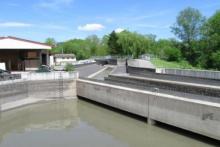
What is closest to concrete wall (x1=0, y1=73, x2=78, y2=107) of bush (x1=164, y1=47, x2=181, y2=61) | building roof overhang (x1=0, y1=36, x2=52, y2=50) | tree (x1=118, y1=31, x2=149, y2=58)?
building roof overhang (x1=0, y1=36, x2=52, y2=50)

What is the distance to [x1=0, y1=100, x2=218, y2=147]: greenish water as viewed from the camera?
1753 cm

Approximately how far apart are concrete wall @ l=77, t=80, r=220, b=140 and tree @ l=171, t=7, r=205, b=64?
4675 cm

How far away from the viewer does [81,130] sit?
2088cm

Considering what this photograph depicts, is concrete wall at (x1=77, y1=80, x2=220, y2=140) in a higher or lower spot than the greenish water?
higher

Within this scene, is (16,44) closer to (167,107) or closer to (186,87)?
(186,87)

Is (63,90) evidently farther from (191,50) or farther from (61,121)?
(191,50)

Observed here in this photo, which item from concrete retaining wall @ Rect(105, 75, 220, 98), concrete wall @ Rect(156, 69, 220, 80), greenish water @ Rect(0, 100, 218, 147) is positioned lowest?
greenish water @ Rect(0, 100, 218, 147)

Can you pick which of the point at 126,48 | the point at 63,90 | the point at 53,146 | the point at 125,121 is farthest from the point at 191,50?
the point at 53,146

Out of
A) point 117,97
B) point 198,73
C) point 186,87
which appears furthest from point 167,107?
point 198,73

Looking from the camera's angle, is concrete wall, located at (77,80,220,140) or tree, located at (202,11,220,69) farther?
tree, located at (202,11,220,69)

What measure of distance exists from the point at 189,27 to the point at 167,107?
54786mm

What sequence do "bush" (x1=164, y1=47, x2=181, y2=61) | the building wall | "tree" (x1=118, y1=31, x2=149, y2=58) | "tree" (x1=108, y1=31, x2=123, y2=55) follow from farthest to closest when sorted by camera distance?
1. "tree" (x1=108, y1=31, x2=123, y2=55)
2. "tree" (x1=118, y1=31, x2=149, y2=58)
3. "bush" (x1=164, y1=47, x2=181, y2=61)
4. the building wall

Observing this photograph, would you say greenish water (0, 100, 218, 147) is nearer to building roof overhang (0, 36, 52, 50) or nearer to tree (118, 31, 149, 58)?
building roof overhang (0, 36, 52, 50)

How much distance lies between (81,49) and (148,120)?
109 meters
